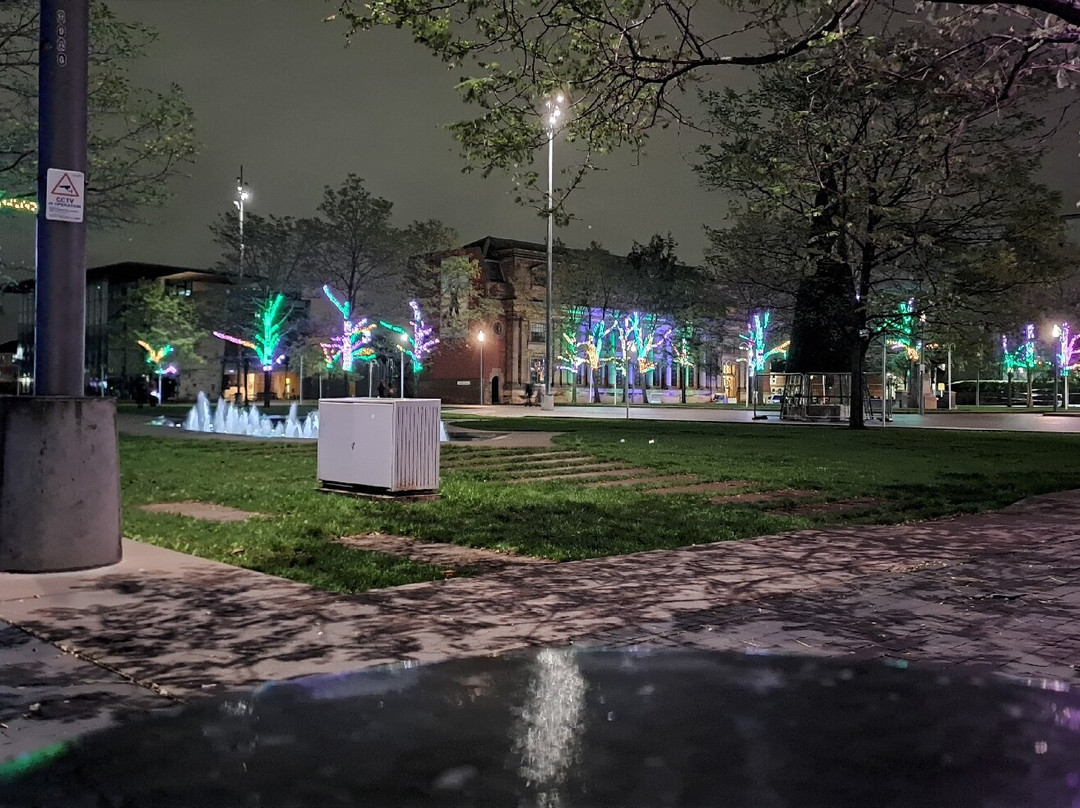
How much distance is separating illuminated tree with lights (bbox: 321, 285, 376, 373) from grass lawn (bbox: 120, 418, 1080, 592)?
112 feet

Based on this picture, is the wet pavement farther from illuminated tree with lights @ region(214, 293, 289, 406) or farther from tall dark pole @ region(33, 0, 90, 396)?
illuminated tree with lights @ region(214, 293, 289, 406)

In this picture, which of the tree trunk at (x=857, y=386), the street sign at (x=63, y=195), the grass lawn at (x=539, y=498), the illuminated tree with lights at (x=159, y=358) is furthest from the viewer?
the illuminated tree with lights at (x=159, y=358)

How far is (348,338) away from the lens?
5919 cm

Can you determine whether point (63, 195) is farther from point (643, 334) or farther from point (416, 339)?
point (643, 334)

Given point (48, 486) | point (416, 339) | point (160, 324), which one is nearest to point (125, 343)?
point (160, 324)

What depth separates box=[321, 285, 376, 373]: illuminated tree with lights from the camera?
191ft

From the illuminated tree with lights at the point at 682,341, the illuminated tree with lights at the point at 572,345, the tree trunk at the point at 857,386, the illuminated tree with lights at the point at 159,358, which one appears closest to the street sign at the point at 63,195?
the tree trunk at the point at 857,386

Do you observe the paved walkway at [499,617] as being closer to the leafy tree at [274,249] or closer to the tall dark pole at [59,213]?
the tall dark pole at [59,213]

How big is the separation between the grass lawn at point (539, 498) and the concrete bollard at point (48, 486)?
4.25 feet

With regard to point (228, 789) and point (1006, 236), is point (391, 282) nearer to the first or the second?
point (1006, 236)

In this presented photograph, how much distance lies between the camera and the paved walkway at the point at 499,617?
207 inches

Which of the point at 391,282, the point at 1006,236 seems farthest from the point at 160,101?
the point at 391,282

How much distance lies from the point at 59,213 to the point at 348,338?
51.9 metres

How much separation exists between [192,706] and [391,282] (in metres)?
57.1
